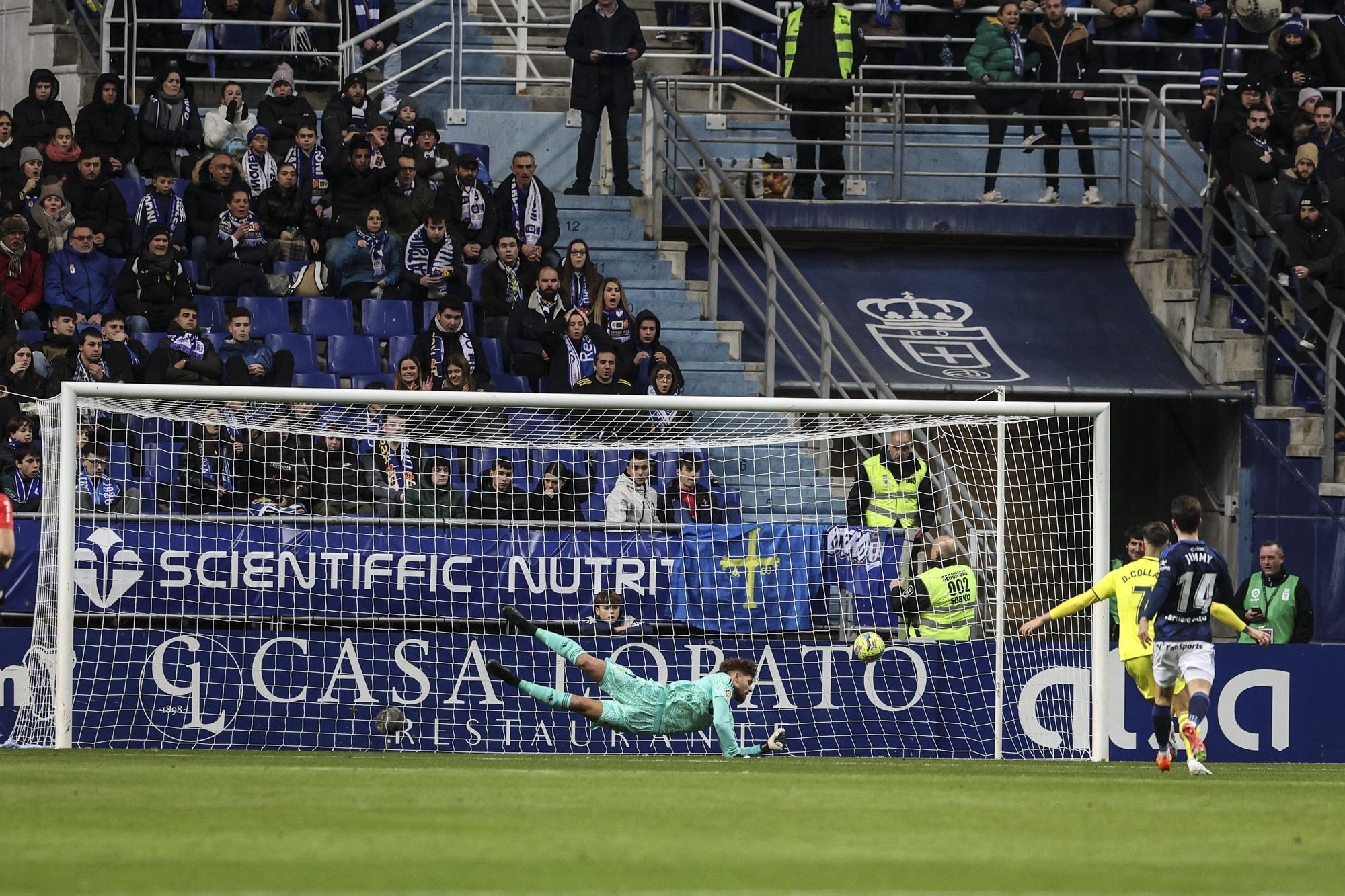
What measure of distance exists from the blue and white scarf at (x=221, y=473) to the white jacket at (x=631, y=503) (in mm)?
2681

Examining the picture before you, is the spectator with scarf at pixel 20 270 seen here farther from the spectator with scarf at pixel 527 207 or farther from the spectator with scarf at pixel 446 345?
the spectator with scarf at pixel 527 207

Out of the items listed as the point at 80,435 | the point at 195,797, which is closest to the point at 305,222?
the point at 80,435

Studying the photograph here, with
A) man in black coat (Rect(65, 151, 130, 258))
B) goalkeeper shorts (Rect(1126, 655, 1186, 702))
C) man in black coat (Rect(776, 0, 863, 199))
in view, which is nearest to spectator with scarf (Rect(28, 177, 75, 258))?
man in black coat (Rect(65, 151, 130, 258))

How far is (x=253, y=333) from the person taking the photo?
16609mm

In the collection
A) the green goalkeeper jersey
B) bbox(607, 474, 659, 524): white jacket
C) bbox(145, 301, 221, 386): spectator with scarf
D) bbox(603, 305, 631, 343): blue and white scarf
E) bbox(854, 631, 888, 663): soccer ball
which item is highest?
bbox(603, 305, 631, 343): blue and white scarf

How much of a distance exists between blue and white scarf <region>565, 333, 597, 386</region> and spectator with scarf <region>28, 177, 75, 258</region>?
170 inches

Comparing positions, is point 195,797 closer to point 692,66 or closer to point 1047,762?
point 1047,762

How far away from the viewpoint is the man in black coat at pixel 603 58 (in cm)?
1827

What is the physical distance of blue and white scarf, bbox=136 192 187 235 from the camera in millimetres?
17094

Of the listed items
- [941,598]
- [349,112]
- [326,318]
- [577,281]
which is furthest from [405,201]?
[941,598]

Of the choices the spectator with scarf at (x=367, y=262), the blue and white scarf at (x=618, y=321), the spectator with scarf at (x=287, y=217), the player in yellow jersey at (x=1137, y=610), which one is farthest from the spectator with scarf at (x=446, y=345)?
the player in yellow jersey at (x=1137, y=610)

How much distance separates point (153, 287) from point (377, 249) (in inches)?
75.3

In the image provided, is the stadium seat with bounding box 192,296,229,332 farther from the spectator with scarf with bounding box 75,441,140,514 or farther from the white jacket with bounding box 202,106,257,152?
the spectator with scarf with bounding box 75,441,140,514

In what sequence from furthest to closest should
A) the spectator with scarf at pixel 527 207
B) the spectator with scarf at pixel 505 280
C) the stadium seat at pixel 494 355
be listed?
the spectator with scarf at pixel 527 207 → the spectator with scarf at pixel 505 280 → the stadium seat at pixel 494 355
